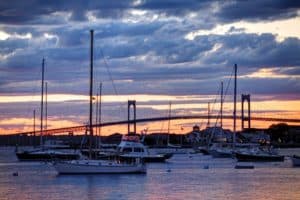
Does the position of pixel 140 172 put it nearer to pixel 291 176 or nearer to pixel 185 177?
pixel 185 177

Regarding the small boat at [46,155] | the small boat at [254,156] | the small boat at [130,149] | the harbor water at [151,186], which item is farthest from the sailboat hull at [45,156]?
the small boat at [254,156]

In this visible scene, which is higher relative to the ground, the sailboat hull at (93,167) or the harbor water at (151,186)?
the sailboat hull at (93,167)

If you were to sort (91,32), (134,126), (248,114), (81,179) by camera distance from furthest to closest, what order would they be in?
(248,114)
(134,126)
(91,32)
(81,179)

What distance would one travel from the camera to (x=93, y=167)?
53781 mm

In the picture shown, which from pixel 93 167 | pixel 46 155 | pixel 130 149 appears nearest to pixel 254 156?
pixel 130 149

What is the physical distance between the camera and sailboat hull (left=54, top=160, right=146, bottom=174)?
53.8 m

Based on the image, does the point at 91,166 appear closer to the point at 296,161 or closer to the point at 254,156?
the point at 296,161

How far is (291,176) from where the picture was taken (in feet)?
194

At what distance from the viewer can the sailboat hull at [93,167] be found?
5375 centimetres

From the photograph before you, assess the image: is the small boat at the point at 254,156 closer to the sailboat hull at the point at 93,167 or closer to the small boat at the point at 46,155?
the small boat at the point at 46,155

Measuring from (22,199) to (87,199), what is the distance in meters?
3.18

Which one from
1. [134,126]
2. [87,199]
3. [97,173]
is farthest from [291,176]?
[134,126]

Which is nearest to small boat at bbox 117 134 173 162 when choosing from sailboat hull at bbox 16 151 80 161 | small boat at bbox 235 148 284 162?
sailboat hull at bbox 16 151 80 161

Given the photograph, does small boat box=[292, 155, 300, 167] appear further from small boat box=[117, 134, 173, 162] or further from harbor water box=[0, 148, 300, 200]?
harbor water box=[0, 148, 300, 200]
